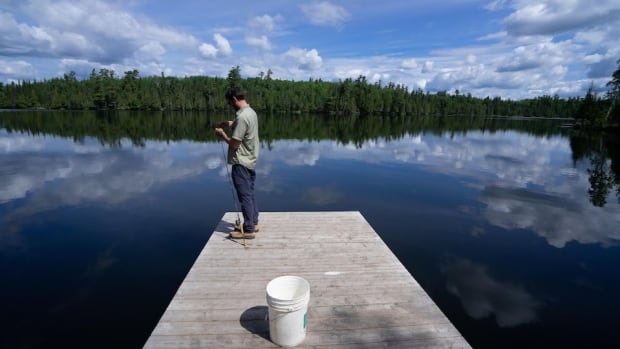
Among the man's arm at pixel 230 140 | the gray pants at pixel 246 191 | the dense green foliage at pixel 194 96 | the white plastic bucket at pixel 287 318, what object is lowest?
the white plastic bucket at pixel 287 318

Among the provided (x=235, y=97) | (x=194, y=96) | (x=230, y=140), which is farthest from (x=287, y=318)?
(x=194, y=96)

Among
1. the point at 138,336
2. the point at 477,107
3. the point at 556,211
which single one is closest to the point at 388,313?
the point at 138,336

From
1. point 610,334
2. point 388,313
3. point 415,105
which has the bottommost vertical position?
point 610,334

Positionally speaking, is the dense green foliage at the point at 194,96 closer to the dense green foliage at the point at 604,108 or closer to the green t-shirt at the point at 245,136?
the dense green foliage at the point at 604,108

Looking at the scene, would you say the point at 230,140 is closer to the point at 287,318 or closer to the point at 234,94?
the point at 234,94

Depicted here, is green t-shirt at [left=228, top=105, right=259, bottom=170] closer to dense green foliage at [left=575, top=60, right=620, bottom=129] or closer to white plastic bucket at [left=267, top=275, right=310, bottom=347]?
white plastic bucket at [left=267, top=275, right=310, bottom=347]

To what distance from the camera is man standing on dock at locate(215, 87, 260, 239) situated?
4922 mm

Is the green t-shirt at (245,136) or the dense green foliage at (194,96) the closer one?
the green t-shirt at (245,136)

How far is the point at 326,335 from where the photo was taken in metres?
3.33

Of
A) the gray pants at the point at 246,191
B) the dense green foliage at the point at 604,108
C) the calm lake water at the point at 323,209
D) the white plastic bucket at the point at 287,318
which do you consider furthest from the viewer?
the dense green foliage at the point at 604,108

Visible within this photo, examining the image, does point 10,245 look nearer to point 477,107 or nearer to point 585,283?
point 585,283

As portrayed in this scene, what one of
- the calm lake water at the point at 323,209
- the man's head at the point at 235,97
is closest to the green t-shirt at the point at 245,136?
the man's head at the point at 235,97

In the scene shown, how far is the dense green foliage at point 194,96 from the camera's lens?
9169 centimetres

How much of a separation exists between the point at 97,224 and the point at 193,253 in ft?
11.3
